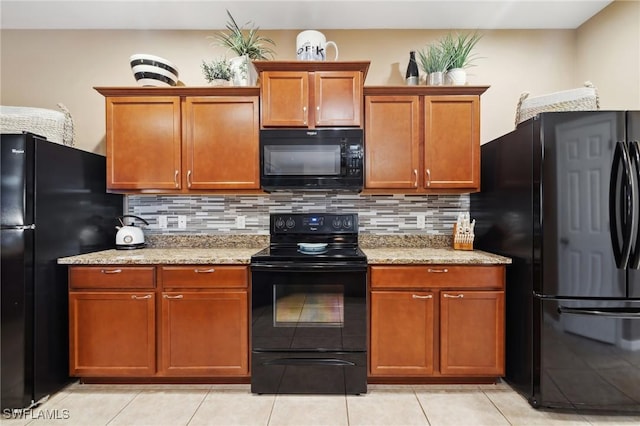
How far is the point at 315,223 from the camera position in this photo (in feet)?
8.63

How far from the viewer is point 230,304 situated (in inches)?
82.8

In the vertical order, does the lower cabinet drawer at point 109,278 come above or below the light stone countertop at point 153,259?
below

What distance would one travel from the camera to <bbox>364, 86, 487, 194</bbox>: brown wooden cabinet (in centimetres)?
236

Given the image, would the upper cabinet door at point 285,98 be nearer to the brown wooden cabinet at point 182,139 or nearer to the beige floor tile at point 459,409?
the brown wooden cabinet at point 182,139

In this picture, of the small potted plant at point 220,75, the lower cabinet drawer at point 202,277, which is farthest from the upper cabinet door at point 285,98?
the lower cabinet drawer at point 202,277

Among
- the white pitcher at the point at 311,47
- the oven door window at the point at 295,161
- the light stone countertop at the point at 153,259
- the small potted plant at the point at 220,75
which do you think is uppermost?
the white pitcher at the point at 311,47

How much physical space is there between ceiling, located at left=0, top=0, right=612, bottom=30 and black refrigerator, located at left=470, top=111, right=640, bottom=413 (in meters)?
1.27

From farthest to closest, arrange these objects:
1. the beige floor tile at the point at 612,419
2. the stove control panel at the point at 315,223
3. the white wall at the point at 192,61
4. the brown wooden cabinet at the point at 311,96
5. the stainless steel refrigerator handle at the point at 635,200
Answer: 1. the white wall at the point at 192,61
2. the stove control panel at the point at 315,223
3. the brown wooden cabinet at the point at 311,96
4. the beige floor tile at the point at 612,419
5. the stainless steel refrigerator handle at the point at 635,200

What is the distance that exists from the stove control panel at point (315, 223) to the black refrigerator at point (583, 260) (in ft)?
4.07

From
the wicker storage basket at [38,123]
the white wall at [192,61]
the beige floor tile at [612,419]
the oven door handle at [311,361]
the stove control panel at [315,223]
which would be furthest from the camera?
the white wall at [192,61]

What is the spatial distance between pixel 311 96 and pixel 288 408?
2.05 meters

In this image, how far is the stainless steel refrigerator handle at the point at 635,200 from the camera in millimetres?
1714

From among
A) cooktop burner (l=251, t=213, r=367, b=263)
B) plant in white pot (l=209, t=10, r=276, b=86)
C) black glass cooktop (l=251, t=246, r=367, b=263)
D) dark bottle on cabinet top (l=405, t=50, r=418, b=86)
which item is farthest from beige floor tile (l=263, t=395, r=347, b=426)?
dark bottle on cabinet top (l=405, t=50, r=418, b=86)

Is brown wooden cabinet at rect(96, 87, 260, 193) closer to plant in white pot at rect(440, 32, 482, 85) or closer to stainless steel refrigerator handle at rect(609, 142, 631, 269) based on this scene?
plant in white pot at rect(440, 32, 482, 85)
